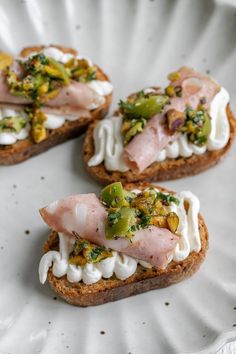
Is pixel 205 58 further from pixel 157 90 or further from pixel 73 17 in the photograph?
pixel 73 17

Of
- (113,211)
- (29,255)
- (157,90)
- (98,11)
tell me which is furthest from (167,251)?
(98,11)

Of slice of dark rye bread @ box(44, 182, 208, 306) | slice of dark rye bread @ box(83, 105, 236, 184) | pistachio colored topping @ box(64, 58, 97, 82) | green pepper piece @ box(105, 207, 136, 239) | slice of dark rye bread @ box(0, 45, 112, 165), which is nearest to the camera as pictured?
green pepper piece @ box(105, 207, 136, 239)

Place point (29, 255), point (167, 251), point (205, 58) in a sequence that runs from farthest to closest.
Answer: point (205, 58), point (29, 255), point (167, 251)

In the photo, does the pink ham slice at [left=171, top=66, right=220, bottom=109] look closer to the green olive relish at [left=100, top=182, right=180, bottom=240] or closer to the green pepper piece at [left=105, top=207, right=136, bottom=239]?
the green olive relish at [left=100, top=182, right=180, bottom=240]

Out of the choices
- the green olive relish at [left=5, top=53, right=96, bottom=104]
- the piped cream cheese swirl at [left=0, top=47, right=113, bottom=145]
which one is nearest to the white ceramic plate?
the piped cream cheese swirl at [left=0, top=47, right=113, bottom=145]

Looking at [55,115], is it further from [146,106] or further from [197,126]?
[197,126]

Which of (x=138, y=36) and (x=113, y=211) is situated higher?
(x=138, y=36)
